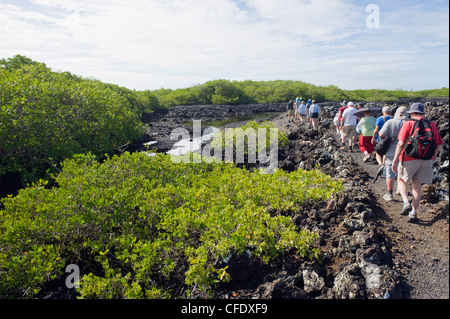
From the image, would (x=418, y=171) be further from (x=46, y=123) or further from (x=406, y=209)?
(x=46, y=123)

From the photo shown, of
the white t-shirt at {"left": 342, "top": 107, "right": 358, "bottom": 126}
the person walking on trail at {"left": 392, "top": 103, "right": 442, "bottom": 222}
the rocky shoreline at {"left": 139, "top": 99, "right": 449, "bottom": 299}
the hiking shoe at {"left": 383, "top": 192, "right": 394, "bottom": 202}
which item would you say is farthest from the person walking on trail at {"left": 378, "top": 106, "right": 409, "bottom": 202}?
the white t-shirt at {"left": 342, "top": 107, "right": 358, "bottom": 126}

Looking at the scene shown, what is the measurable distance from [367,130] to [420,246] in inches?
159

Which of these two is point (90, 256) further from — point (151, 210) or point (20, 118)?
point (20, 118)

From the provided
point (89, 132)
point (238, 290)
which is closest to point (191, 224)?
point (238, 290)

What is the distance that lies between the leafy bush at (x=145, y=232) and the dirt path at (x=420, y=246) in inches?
39.5

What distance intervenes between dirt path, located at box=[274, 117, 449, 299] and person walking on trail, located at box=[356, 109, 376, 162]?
89.3 inches

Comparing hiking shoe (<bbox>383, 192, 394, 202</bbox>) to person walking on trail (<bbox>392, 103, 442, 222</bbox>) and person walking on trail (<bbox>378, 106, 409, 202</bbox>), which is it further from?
person walking on trail (<bbox>392, 103, 442, 222</bbox>)

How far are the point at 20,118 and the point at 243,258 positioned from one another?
308 inches

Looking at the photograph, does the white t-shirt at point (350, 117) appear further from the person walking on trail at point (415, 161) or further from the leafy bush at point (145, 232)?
the person walking on trail at point (415, 161)

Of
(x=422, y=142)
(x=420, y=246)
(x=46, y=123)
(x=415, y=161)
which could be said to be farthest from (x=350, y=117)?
(x=46, y=123)

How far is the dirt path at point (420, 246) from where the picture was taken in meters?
3.23

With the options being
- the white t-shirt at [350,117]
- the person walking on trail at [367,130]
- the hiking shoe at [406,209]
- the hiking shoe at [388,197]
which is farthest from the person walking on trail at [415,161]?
the white t-shirt at [350,117]

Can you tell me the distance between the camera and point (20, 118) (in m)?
8.29

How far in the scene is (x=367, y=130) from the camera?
7414mm
